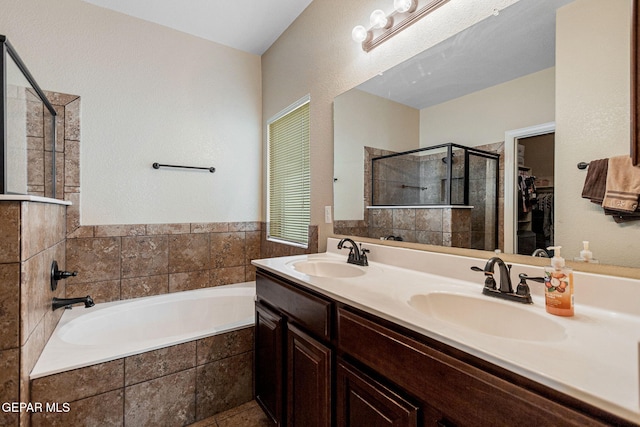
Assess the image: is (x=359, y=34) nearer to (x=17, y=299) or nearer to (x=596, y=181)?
(x=596, y=181)

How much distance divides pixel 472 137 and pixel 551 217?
0.44m

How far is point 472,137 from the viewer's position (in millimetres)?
1252

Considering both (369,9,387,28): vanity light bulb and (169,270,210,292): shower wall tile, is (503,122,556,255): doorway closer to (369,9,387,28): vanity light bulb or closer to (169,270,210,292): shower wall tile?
(369,9,387,28): vanity light bulb

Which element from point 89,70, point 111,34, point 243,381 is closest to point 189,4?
point 111,34

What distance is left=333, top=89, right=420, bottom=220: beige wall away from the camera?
155 centimetres

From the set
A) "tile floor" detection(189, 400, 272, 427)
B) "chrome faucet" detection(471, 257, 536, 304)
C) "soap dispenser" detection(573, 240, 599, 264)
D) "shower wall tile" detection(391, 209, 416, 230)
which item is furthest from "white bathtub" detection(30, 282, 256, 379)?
"soap dispenser" detection(573, 240, 599, 264)

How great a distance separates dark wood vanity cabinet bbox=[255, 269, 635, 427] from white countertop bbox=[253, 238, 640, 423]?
0.10 feet

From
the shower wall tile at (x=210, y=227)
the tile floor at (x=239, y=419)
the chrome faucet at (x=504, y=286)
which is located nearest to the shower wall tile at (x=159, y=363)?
the tile floor at (x=239, y=419)

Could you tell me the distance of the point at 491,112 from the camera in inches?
46.8

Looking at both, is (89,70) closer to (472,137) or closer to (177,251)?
(177,251)

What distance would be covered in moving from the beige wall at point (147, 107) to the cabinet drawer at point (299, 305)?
1392 mm

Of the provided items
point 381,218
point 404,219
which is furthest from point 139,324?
point 404,219

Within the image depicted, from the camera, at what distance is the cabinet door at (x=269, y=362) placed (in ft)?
4.69

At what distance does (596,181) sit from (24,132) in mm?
2666
